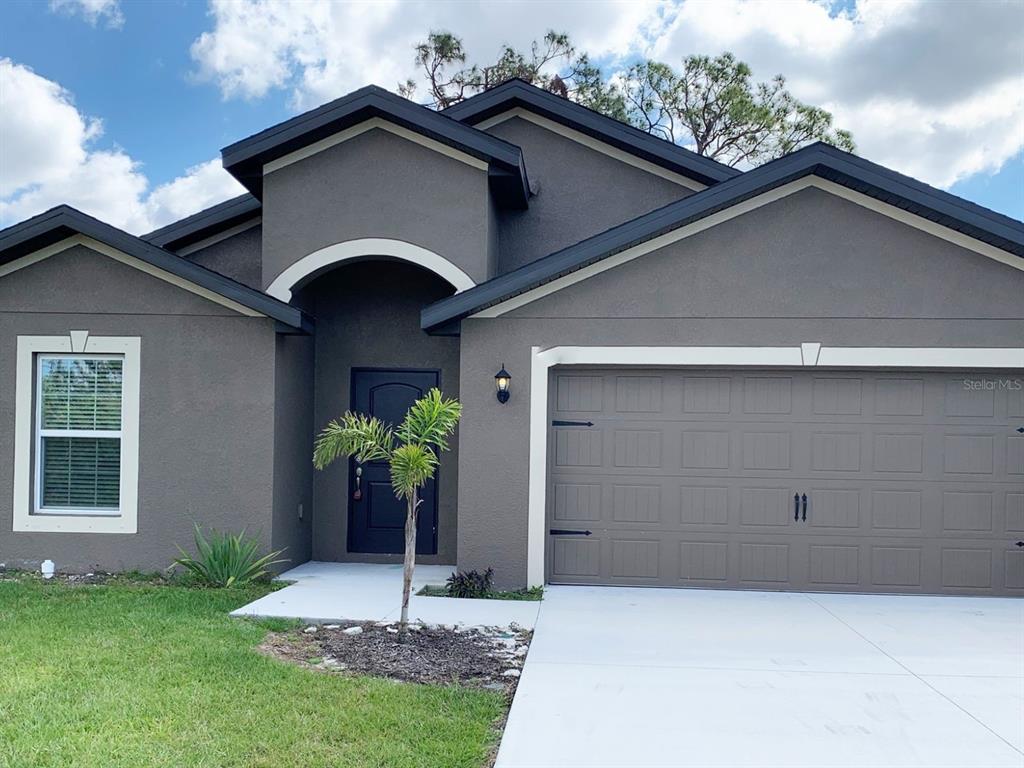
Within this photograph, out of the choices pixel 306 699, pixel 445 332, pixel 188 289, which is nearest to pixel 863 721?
pixel 306 699

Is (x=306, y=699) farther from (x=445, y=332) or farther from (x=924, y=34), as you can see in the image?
(x=924, y=34)

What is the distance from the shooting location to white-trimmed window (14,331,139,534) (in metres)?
9.48

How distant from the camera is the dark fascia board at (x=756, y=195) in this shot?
8258 millimetres

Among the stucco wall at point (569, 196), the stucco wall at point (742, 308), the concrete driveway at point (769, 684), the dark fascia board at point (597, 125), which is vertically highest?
the dark fascia board at point (597, 125)

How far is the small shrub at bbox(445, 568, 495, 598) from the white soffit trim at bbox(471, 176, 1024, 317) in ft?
8.77

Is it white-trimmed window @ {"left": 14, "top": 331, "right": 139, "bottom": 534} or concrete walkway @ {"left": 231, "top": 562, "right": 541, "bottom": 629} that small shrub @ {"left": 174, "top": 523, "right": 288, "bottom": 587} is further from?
white-trimmed window @ {"left": 14, "top": 331, "right": 139, "bottom": 534}

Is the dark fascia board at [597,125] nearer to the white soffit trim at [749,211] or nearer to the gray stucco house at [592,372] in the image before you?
the gray stucco house at [592,372]

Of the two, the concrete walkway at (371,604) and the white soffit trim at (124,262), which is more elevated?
the white soffit trim at (124,262)

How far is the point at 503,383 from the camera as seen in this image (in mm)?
8930

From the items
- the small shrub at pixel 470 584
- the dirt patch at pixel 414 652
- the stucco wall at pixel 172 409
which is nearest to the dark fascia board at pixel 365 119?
the stucco wall at pixel 172 409

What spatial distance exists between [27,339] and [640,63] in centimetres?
1918

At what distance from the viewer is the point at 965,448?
8875mm

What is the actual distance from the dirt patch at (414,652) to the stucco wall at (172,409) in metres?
2.79

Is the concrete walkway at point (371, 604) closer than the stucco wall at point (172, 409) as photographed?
Yes
